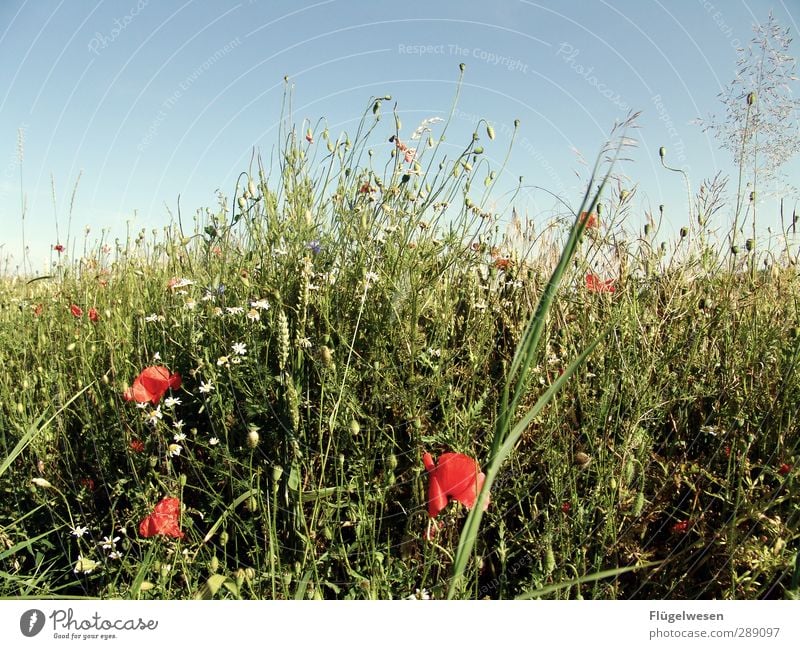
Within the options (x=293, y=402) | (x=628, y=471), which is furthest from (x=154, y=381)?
(x=628, y=471)

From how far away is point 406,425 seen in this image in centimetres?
167

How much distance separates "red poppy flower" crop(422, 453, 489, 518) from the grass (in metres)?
0.08

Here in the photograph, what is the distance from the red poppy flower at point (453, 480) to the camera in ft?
4.30

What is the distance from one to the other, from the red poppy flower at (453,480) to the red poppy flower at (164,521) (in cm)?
65

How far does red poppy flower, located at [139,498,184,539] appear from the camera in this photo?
1440mm

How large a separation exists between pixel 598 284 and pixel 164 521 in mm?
1482

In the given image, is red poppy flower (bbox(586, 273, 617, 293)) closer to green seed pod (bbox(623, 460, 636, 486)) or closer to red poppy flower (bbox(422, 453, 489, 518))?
green seed pod (bbox(623, 460, 636, 486))
